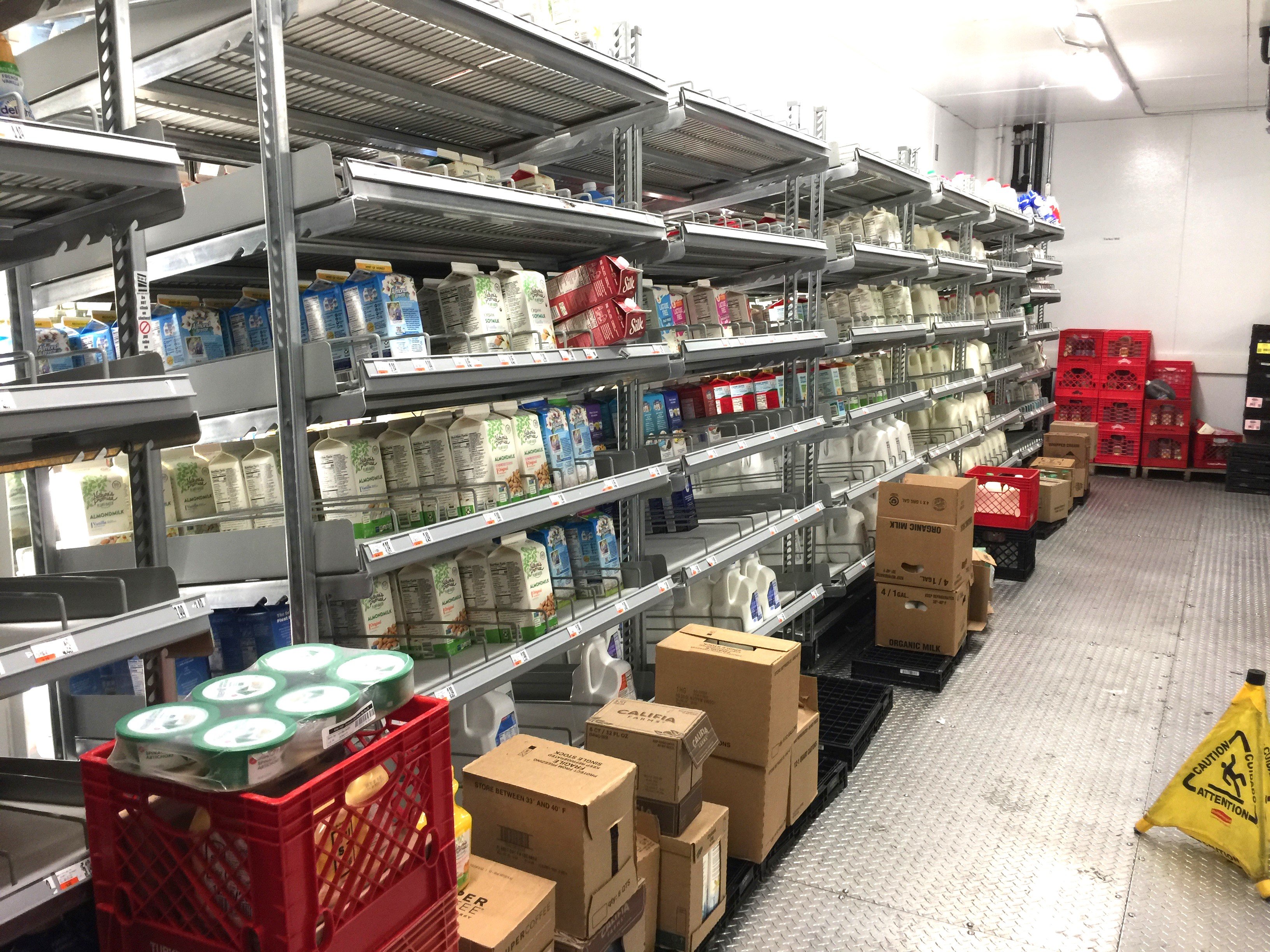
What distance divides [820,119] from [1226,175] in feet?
25.2

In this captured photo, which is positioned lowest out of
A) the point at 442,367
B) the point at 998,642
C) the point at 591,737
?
the point at 998,642

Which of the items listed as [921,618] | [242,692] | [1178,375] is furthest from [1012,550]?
[242,692]

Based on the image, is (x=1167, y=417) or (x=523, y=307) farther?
(x=1167, y=417)

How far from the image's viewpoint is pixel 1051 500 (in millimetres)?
7109

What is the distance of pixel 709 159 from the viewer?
13.3ft

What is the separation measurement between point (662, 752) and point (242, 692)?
1147mm

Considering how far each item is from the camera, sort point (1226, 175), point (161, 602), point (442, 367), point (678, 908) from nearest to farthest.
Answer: point (161, 602) < point (442, 367) < point (678, 908) < point (1226, 175)

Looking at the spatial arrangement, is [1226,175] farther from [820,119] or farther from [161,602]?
[161,602]

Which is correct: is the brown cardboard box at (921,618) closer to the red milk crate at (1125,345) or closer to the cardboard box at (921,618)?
the cardboard box at (921,618)

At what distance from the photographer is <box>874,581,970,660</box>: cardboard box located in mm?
4328

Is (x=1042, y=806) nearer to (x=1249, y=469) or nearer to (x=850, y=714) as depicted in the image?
(x=850, y=714)

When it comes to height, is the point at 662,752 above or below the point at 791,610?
above

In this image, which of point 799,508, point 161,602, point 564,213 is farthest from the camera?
point 799,508

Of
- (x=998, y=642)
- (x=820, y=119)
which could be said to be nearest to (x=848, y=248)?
(x=820, y=119)
